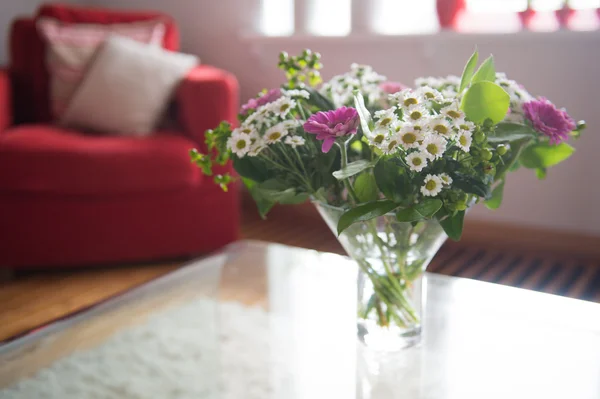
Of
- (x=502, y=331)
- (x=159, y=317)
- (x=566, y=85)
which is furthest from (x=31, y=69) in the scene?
(x=502, y=331)

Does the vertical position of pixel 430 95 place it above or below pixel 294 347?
above

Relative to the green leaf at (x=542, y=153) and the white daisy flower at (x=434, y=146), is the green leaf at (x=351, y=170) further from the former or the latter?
the green leaf at (x=542, y=153)

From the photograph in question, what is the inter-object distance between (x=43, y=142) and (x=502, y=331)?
1539 mm

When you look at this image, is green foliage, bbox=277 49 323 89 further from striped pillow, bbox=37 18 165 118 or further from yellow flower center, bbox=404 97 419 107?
striped pillow, bbox=37 18 165 118

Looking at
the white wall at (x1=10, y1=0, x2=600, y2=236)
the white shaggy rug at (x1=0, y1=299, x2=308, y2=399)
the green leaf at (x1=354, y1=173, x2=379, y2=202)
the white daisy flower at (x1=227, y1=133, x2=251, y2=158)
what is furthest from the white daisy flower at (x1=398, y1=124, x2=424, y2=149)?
the white wall at (x1=10, y1=0, x2=600, y2=236)

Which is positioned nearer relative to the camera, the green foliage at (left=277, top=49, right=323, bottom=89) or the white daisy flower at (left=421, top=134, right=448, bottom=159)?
the white daisy flower at (left=421, top=134, right=448, bottom=159)

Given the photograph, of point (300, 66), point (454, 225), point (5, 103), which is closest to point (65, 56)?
point (5, 103)

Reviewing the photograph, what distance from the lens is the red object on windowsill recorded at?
7.71 ft

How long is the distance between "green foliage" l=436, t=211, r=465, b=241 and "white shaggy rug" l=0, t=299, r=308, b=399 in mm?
290

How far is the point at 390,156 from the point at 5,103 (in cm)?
192

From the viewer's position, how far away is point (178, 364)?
0.89 metres

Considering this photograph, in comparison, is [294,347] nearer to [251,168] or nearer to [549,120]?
[251,168]

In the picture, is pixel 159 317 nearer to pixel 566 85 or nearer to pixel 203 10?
pixel 566 85

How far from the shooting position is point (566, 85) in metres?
2.17
